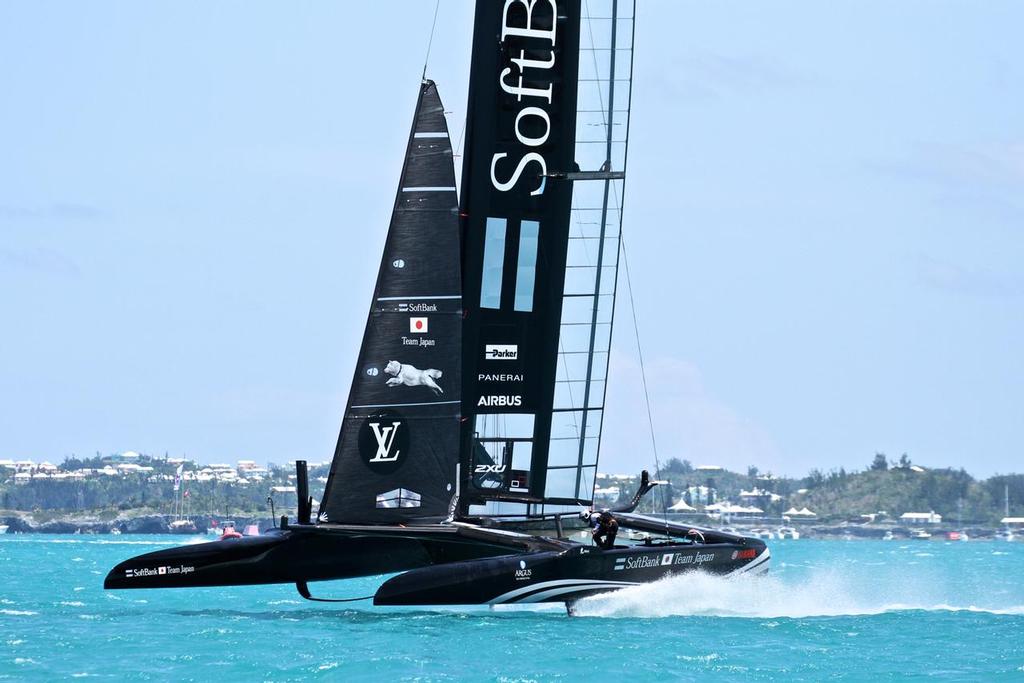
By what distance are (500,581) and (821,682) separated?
4.89 meters

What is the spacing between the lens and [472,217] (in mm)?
23312

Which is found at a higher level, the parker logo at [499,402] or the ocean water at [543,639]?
the parker logo at [499,402]

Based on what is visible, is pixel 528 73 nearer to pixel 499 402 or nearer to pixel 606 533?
pixel 499 402

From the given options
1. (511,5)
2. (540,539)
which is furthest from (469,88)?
(540,539)

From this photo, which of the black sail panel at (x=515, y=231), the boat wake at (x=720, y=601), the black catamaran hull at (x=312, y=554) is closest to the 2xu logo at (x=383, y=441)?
the black catamaran hull at (x=312, y=554)

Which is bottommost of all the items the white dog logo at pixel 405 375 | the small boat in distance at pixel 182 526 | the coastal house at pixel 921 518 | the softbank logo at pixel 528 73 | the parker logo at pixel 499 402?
the small boat in distance at pixel 182 526

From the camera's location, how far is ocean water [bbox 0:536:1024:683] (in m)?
16.9

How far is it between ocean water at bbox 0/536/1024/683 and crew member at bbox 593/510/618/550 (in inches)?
23.8

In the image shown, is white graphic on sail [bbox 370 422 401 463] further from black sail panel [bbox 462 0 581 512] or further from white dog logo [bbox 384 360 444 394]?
black sail panel [bbox 462 0 581 512]

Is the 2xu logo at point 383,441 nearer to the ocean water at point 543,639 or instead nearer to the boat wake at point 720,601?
the ocean water at point 543,639

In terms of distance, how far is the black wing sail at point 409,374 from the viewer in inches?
855

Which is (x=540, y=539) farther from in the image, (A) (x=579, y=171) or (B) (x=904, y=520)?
→ (B) (x=904, y=520)

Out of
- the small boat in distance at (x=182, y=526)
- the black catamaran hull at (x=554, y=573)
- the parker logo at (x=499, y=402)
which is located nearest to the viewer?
the black catamaran hull at (x=554, y=573)

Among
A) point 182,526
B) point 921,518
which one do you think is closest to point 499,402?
point 182,526
